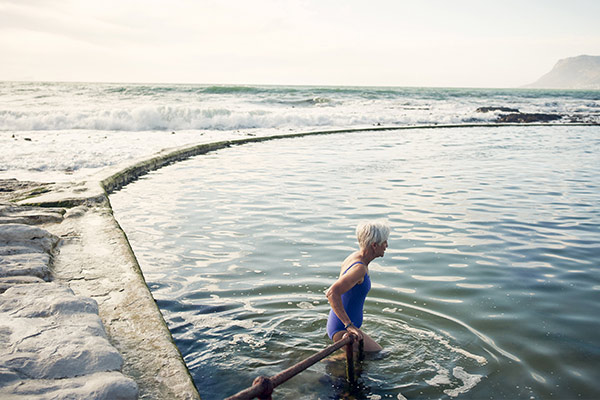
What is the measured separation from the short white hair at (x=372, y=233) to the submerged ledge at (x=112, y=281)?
4.64 ft

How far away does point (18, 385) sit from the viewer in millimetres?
2291

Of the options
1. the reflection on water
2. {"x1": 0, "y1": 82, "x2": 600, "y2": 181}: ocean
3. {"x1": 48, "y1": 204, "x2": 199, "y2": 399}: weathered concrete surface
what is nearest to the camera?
{"x1": 48, "y1": 204, "x2": 199, "y2": 399}: weathered concrete surface

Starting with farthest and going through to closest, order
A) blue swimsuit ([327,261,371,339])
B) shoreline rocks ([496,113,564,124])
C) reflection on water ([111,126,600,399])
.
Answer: shoreline rocks ([496,113,564,124]) → blue swimsuit ([327,261,371,339]) → reflection on water ([111,126,600,399])

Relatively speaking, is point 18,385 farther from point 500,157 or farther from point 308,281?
point 500,157

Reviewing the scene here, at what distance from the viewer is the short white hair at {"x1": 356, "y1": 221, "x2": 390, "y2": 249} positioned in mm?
3463

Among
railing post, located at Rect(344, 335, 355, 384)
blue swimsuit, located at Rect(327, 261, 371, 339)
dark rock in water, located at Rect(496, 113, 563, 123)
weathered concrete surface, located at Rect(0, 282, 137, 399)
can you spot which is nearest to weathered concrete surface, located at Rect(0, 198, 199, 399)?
weathered concrete surface, located at Rect(0, 282, 137, 399)

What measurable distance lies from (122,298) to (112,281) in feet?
1.30

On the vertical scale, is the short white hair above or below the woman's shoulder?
above

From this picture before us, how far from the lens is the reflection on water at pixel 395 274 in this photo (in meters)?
3.58

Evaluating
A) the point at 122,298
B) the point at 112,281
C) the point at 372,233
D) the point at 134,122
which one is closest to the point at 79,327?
the point at 122,298

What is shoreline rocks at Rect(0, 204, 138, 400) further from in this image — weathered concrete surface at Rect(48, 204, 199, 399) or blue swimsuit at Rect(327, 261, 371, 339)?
blue swimsuit at Rect(327, 261, 371, 339)

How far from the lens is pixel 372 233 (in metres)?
3.47

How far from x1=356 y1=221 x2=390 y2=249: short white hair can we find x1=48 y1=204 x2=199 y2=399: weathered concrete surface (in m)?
1.42

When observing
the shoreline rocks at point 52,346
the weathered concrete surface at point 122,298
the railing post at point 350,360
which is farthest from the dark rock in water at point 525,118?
the shoreline rocks at point 52,346
